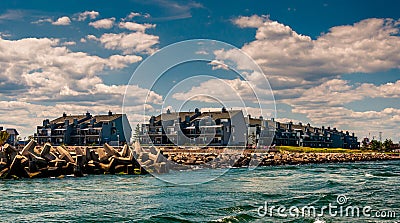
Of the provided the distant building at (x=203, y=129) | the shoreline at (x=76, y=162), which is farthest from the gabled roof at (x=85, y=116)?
the shoreline at (x=76, y=162)

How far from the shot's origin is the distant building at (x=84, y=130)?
10544cm

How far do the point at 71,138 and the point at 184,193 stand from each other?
93179 millimetres

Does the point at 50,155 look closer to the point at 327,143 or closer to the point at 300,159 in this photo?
the point at 300,159

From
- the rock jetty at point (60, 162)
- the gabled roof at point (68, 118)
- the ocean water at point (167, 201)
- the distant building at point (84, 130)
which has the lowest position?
the ocean water at point (167, 201)

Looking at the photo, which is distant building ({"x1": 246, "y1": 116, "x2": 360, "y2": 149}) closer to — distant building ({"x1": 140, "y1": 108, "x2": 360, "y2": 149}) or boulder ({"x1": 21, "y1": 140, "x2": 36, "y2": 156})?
distant building ({"x1": 140, "y1": 108, "x2": 360, "y2": 149})

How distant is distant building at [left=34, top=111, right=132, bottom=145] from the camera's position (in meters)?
105

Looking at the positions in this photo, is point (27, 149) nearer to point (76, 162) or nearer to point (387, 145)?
point (76, 162)

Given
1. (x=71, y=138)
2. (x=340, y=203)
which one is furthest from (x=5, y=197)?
(x=71, y=138)

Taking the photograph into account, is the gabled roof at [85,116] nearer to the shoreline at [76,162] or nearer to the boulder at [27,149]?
the shoreline at [76,162]

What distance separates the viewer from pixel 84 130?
10781cm

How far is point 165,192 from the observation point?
21781 millimetres

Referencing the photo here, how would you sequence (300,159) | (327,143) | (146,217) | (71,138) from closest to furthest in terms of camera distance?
(146,217) < (300,159) < (71,138) < (327,143)

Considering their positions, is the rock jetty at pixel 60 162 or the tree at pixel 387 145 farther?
the tree at pixel 387 145

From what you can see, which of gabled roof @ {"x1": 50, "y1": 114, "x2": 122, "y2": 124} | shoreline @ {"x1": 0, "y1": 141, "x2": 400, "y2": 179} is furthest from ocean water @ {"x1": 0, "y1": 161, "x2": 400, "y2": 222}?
gabled roof @ {"x1": 50, "y1": 114, "x2": 122, "y2": 124}
